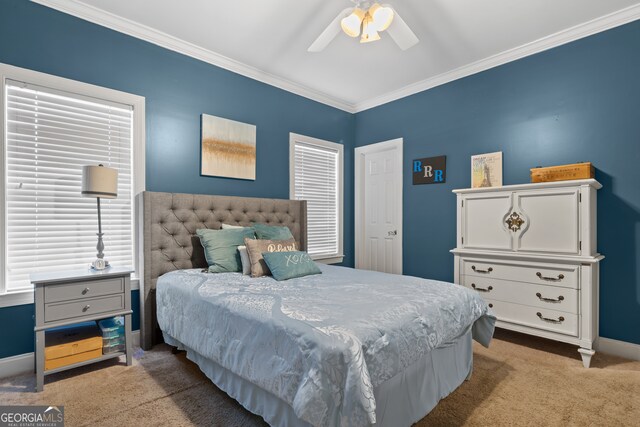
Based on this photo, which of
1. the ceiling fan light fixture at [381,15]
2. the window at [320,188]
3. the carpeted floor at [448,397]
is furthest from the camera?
the window at [320,188]

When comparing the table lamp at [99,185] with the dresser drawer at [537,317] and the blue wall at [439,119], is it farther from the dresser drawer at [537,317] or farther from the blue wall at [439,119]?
the dresser drawer at [537,317]

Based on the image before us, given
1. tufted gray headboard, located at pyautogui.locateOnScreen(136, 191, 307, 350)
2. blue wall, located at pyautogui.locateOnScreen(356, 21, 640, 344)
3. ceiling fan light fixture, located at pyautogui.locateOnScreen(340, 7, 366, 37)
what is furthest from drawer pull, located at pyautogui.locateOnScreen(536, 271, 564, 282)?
tufted gray headboard, located at pyautogui.locateOnScreen(136, 191, 307, 350)

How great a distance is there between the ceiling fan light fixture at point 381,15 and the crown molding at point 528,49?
6.39ft

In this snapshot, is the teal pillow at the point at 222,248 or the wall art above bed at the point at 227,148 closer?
the teal pillow at the point at 222,248

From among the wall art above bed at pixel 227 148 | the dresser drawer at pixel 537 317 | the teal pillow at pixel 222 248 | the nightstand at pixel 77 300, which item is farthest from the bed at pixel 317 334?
the dresser drawer at pixel 537 317

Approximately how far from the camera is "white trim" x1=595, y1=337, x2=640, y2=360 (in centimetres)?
262

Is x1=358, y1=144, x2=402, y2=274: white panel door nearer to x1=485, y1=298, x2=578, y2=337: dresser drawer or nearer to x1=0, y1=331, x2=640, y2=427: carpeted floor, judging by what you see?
x1=485, y1=298, x2=578, y2=337: dresser drawer

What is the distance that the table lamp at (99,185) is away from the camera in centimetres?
237

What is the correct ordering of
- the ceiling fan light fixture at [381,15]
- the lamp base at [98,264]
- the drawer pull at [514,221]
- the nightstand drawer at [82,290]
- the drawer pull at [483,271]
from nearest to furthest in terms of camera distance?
the ceiling fan light fixture at [381,15]
the nightstand drawer at [82,290]
the lamp base at [98,264]
the drawer pull at [514,221]
the drawer pull at [483,271]

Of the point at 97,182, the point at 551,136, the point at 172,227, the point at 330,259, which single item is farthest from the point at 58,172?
the point at 551,136

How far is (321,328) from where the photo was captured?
1354mm

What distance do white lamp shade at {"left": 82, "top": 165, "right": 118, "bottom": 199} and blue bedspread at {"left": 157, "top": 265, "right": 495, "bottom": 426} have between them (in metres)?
0.84

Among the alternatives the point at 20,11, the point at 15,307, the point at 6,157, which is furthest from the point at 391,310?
the point at 20,11

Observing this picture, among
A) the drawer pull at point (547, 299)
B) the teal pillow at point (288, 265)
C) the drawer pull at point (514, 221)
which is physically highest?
the drawer pull at point (514, 221)
